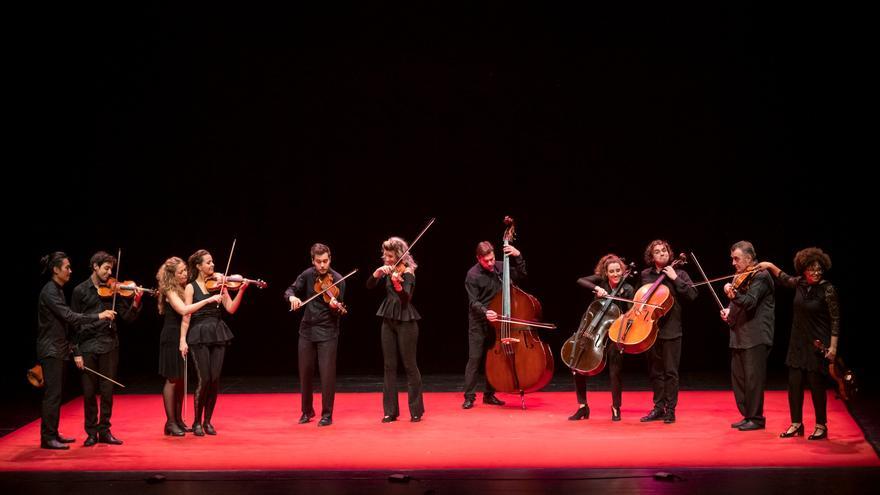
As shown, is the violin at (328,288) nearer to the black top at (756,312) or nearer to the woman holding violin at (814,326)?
the black top at (756,312)

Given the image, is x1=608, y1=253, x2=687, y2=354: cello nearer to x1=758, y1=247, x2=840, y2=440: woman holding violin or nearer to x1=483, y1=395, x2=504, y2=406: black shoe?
x1=758, y1=247, x2=840, y2=440: woman holding violin

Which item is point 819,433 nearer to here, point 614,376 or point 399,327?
point 614,376

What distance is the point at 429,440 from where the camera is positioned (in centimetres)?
548

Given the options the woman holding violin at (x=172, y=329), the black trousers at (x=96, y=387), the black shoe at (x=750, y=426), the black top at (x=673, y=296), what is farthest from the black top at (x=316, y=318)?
the black shoe at (x=750, y=426)

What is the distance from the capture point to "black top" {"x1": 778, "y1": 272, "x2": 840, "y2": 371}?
5.17 meters

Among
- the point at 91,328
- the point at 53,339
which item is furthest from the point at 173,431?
the point at 53,339

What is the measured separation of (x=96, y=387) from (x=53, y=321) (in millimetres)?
478

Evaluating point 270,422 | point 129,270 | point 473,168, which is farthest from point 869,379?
point 129,270

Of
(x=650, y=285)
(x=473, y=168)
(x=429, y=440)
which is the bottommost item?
(x=429, y=440)

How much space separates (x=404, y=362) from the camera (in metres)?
6.19

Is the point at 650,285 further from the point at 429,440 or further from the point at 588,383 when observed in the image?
the point at 588,383

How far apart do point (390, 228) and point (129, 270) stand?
2.52 meters

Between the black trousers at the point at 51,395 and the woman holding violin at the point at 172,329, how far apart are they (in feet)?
1.97

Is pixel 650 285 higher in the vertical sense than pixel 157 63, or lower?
lower
